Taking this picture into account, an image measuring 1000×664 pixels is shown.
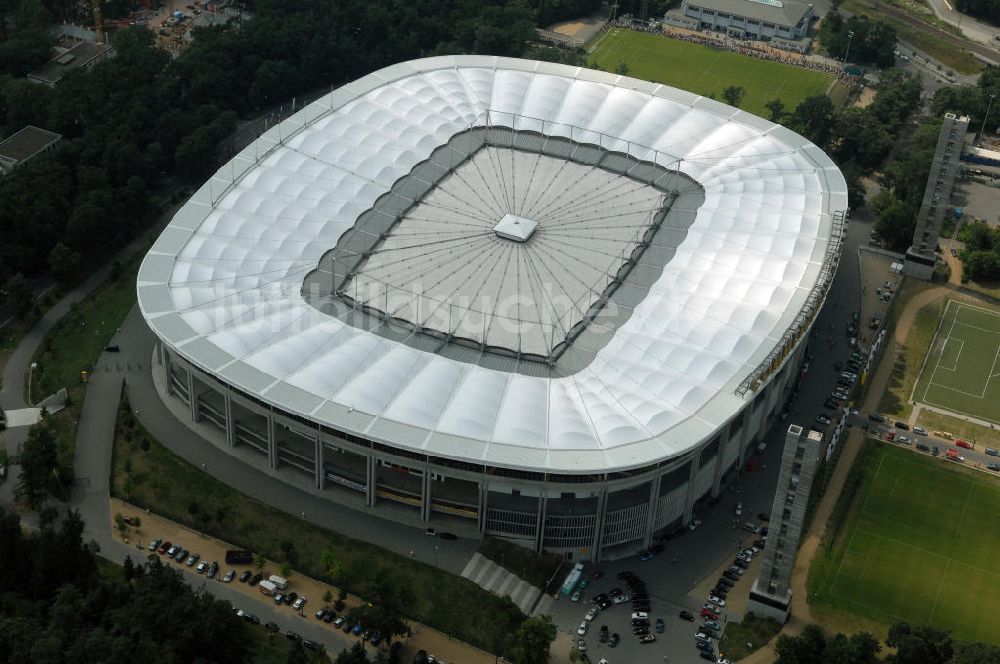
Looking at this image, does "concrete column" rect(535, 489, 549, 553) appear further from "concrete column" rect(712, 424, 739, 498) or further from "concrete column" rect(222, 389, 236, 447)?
"concrete column" rect(222, 389, 236, 447)

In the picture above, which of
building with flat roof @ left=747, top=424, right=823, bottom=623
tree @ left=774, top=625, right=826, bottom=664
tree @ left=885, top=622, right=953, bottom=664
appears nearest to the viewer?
tree @ left=885, top=622, right=953, bottom=664

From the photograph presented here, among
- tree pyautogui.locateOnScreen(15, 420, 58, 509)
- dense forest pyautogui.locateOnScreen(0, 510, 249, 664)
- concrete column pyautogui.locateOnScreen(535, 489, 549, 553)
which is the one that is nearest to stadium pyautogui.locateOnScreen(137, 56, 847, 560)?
concrete column pyautogui.locateOnScreen(535, 489, 549, 553)

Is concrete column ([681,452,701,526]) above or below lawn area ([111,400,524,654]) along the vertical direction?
above

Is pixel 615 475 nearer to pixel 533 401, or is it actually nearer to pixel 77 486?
pixel 533 401

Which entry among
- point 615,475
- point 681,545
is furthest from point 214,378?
point 681,545

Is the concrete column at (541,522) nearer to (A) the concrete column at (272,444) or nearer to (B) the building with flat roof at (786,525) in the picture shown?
(B) the building with flat roof at (786,525)

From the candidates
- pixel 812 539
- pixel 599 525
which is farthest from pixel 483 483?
pixel 812 539

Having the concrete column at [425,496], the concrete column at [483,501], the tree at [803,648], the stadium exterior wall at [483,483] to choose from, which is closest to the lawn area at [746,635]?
the tree at [803,648]
